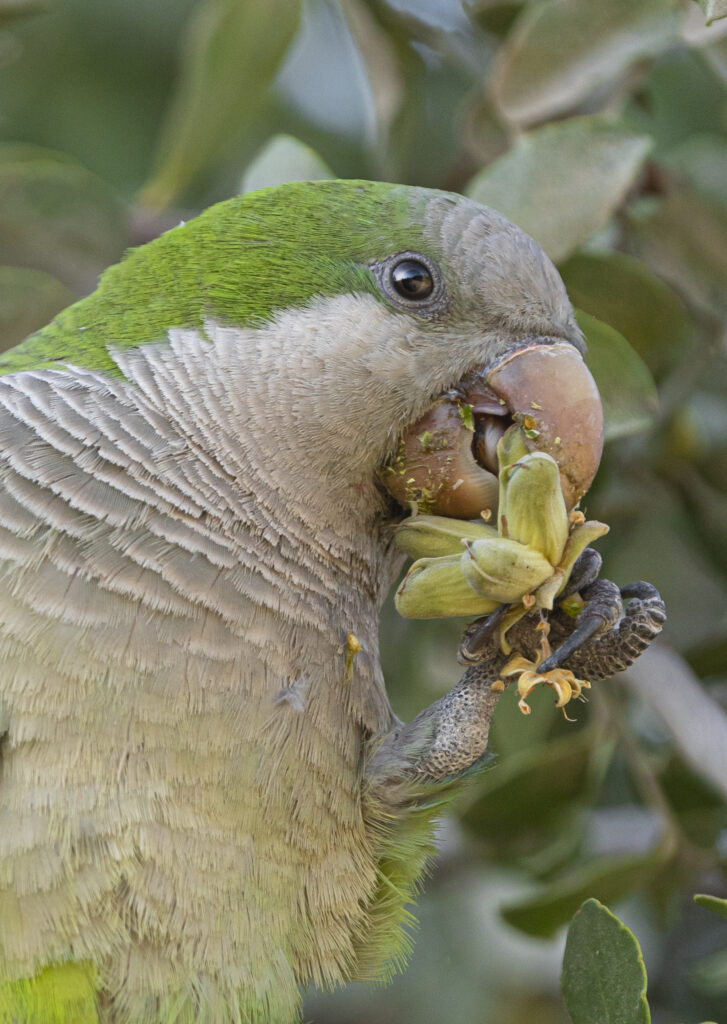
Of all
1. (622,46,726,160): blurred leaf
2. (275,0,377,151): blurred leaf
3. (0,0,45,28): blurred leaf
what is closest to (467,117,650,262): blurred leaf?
(622,46,726,160): blurred leaf

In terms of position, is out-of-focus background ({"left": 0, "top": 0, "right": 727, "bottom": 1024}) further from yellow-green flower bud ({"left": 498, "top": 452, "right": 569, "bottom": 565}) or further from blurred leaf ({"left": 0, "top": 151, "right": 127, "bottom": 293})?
yellow-green flower bud ({"left": 498, "top": 452, "right": 569, "bottom": 565})

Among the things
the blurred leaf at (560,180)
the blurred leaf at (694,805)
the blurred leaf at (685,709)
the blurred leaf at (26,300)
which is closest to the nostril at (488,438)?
the blurred leaf at (560,180)

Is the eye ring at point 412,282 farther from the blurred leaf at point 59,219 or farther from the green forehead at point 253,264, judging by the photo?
the blurred leaf at point 59,219

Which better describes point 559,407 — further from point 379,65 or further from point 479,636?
point 379,65

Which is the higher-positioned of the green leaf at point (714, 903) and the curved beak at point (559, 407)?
the curved beak at point (559, 407)

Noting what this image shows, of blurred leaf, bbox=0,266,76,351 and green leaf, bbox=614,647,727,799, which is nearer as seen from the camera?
green leaf, bbox=614,647,727,799
